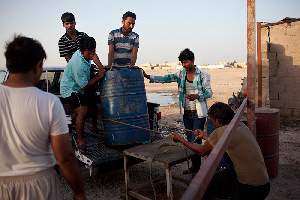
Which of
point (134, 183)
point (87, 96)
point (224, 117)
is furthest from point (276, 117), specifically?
point (87, 96)

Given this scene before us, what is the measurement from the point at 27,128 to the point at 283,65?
10718 mm

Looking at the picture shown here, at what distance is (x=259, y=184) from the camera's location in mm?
3584

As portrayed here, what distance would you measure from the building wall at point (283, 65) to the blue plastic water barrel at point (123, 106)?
6.95 metres

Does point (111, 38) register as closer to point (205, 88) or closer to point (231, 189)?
point (205, 88)

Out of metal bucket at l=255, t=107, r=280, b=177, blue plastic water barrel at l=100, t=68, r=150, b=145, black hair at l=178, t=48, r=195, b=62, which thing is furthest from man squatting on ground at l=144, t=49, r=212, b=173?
metal bucket at l=255, t=107, r=280, b=177

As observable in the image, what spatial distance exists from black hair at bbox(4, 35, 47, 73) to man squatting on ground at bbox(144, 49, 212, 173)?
3732 millimetres

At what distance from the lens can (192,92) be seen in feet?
19.9

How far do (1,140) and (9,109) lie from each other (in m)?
0.21

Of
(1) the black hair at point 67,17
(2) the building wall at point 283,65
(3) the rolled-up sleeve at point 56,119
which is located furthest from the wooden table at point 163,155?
(2) the building wall at point 283,65

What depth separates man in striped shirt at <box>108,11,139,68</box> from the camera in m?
6.15

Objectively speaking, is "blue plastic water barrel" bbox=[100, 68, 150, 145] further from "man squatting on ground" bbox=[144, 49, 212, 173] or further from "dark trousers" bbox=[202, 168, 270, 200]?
"dark trousers" bbox=[202, 168, 270, 200]

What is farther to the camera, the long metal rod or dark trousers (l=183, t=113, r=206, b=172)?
dark trousers (l=183, t=113, r=206, b=172)

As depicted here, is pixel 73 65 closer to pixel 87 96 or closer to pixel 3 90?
pixel 87 96

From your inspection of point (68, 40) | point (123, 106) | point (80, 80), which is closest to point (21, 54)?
point (80, 80)
